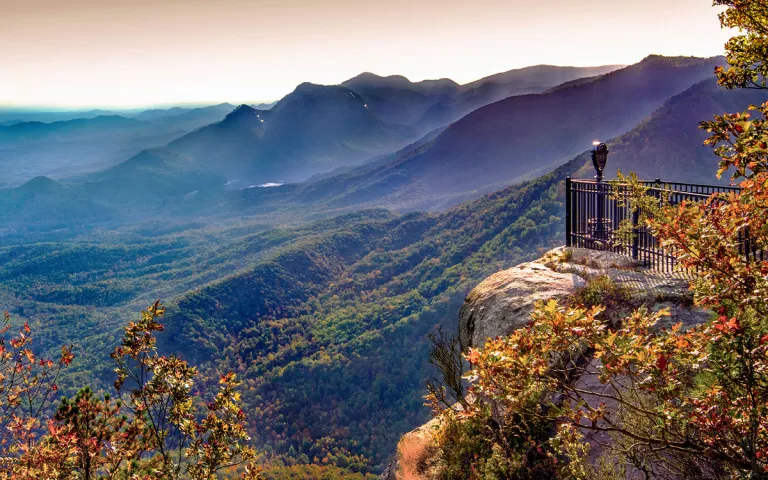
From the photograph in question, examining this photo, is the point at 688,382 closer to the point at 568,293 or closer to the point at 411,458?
the point at 568,293

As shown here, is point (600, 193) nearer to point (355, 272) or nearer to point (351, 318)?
point (351, 318)

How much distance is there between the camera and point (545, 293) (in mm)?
9609

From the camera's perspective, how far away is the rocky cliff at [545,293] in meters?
8.59

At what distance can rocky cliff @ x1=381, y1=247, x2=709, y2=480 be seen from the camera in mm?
8594

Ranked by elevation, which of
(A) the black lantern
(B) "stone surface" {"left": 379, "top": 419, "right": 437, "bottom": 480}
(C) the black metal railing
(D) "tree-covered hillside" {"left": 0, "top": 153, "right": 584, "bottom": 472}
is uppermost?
(A) the black lantern

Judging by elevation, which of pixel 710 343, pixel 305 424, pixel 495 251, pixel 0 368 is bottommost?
pixel 305 424

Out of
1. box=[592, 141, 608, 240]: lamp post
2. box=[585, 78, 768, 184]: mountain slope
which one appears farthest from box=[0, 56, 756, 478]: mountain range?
box=[592, 141, 608, 240]: lamp post

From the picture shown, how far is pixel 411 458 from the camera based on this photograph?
11391 mm

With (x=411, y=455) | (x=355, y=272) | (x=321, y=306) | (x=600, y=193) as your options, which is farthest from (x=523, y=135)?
(x=411, y=455)

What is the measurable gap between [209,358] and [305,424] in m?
26.9

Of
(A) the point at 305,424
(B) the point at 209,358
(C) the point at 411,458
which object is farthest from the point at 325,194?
(C) the point at 411,458

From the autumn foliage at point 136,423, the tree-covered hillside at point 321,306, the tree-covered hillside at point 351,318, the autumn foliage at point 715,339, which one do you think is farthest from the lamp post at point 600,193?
the tree-covered hillside at point 351,318

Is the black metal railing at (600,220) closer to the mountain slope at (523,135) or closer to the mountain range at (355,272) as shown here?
the mountain range at (355,272)

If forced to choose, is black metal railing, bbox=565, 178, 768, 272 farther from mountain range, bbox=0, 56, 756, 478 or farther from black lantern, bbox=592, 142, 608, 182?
mountain range, bbox=0, 56, 756, 478
